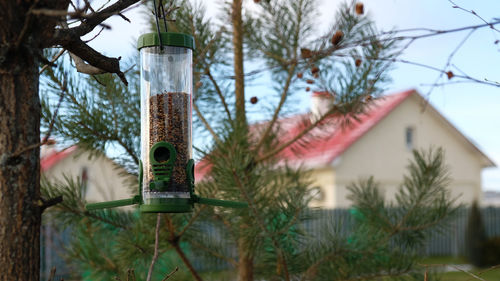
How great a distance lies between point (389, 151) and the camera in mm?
13750

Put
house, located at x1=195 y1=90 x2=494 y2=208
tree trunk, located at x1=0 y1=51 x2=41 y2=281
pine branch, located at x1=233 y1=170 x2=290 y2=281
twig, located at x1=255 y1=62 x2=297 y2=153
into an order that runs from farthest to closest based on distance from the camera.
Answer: house, located at x1=195 y1=90 x2=494 y2=208
twig, located at x1=255 y1=62 x2=297 y2=153
pine branch, located at x1=233 y1=170 x2=290 y2=281
tree trunk, located at x1=0 y1=51 x2=41 y2=281

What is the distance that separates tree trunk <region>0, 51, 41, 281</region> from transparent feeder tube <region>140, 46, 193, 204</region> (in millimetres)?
614

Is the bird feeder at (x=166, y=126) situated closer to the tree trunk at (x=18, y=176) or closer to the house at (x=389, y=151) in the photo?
the tree trunk at (x=18, y=176)

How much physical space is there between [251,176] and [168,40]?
1.83 ft

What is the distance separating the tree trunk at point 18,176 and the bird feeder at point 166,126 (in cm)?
50

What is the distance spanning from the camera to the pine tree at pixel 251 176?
6.61 feet

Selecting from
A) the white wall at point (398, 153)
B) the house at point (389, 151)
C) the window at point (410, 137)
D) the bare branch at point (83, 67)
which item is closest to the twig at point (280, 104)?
the bare branch at point (83, 67)

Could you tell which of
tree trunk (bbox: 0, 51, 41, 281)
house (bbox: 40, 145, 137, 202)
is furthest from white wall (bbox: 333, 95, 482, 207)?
tree trunk (bbox: 0, 51, 41, 281)

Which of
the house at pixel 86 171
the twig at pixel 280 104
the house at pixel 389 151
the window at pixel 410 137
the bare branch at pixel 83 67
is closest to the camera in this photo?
the bare branch at pixel 83 67

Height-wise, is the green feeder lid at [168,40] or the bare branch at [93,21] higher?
the green feeder lid at [168,40]

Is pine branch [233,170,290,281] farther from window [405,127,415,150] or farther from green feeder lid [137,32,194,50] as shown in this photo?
window [405,127,415,150]

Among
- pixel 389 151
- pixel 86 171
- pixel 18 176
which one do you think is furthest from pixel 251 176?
pixel 389 151

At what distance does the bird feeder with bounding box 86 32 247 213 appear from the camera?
5.65 ft

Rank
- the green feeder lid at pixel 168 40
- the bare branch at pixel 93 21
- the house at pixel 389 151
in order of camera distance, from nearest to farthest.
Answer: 1. the bare branch at pixel 93 21
2. the green feeder lid at pixel 168 40
3. the house at pixel 389 151
